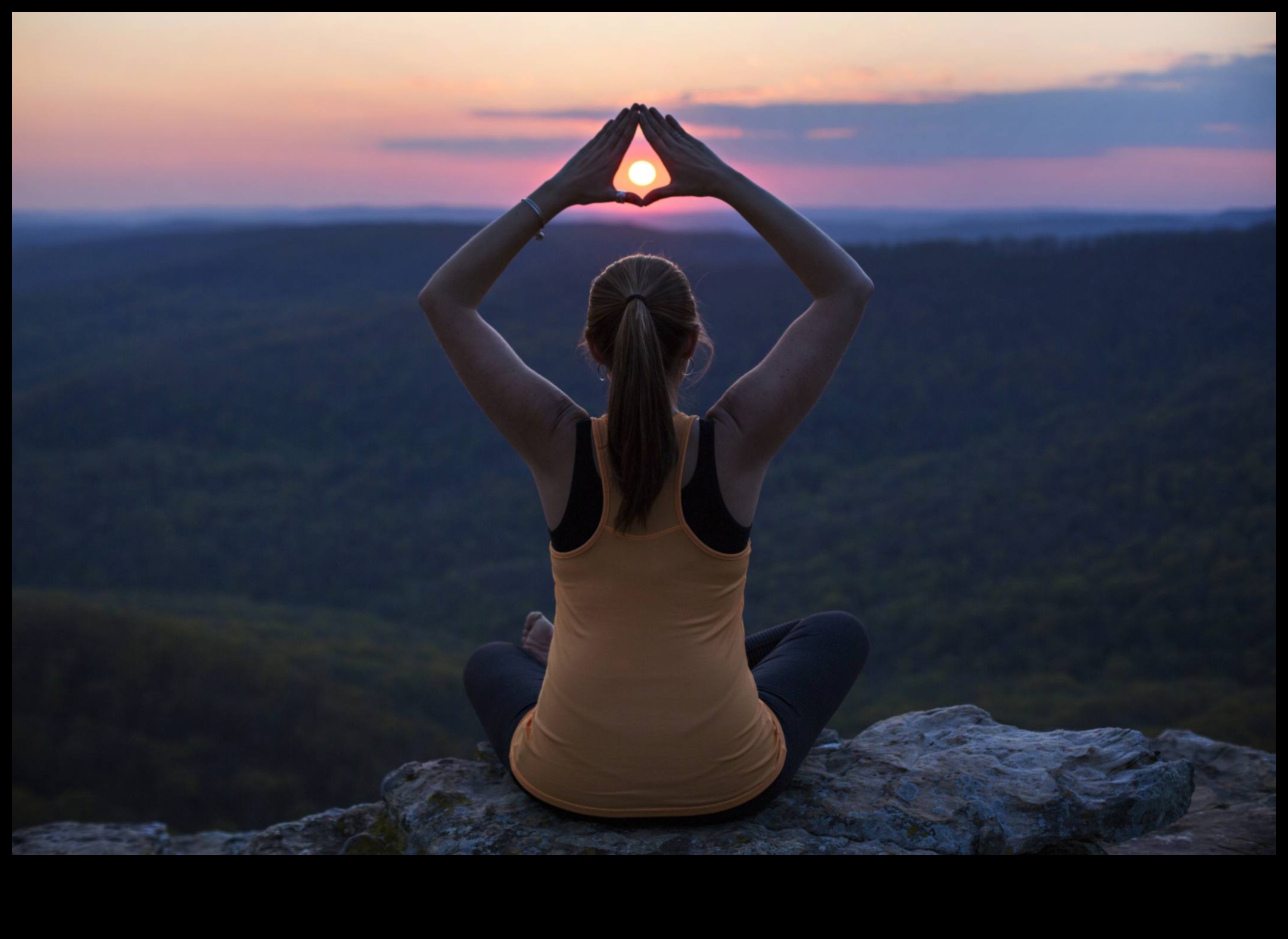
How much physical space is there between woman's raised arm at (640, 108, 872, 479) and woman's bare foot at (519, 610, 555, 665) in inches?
41.2

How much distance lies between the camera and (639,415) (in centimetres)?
205

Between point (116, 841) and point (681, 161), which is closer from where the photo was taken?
point (681, 161)

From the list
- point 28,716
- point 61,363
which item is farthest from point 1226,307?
point 61,363

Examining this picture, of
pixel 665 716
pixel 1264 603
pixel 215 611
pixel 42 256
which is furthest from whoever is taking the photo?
pixel 42 256

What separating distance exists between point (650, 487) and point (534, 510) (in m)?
35.4

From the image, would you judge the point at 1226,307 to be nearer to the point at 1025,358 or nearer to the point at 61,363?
the point at 1025,358

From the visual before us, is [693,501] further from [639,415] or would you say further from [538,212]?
[538,212]

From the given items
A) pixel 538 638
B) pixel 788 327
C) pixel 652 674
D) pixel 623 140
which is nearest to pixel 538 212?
pixel 623 140

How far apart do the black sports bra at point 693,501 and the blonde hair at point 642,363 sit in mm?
61

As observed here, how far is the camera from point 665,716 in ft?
7.23

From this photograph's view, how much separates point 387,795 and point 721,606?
150 centimetres

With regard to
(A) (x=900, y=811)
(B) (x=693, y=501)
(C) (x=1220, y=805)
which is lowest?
(C) (x=1220, y=805)

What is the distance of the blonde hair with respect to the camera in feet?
6.75

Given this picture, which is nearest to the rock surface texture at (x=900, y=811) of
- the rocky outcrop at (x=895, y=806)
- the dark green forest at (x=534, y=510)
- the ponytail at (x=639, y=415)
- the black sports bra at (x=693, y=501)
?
the rocky outcrop at (x=895, y=806)
